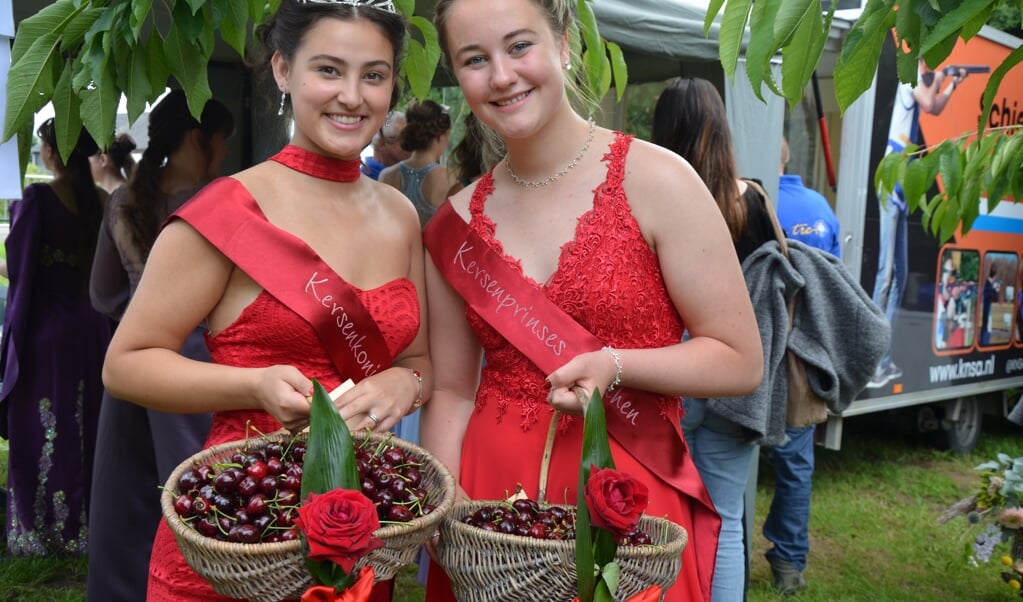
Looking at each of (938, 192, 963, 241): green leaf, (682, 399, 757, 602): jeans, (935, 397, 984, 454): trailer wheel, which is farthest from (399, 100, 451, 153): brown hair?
(935, 397, 984, 454): trailer wheel

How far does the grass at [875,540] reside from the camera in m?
4.37

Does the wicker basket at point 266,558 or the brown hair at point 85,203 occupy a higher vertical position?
the wicker basket at point 266,558

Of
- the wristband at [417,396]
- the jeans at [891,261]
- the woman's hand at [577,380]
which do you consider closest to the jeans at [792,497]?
the jeans at [891,261]

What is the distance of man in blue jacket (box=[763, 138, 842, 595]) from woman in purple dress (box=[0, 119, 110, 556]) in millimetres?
3156

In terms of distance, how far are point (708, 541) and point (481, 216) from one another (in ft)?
2.60

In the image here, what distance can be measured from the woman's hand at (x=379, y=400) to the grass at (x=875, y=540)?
263cm

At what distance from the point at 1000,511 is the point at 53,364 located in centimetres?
410

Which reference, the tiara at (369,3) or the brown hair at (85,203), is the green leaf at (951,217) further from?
the brown hair at (85,203)

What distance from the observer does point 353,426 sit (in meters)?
1.66

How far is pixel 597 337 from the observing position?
1.82 meters

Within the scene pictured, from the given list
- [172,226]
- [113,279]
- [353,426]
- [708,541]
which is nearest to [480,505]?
[353,426]

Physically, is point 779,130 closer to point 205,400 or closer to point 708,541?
point 708,541

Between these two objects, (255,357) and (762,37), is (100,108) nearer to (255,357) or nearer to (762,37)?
(255,357)

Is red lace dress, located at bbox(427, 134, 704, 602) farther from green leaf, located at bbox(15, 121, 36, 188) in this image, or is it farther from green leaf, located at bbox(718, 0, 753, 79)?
green leaf, located at bbox(15, 121, 36, 188)
